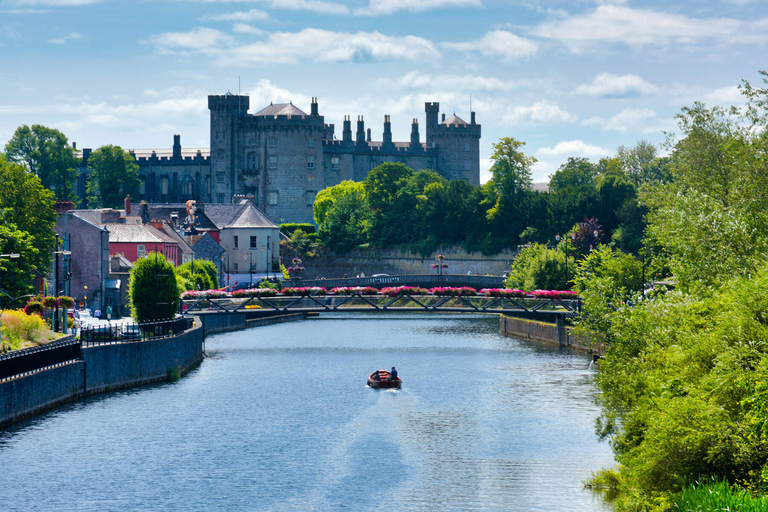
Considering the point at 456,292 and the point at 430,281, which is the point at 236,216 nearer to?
the point at 430,281

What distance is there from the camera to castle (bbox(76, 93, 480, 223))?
508 feet

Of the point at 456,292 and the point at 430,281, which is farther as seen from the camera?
the point at 430,281

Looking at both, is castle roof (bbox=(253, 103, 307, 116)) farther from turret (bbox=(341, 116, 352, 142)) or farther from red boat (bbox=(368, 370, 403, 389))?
red boat (bbox=(368, 370, 403, 389))

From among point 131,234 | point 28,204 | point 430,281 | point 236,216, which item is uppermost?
point 236,216

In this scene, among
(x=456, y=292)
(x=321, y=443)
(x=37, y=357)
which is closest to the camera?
(x=321, y=443)

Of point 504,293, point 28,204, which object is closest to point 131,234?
point 28,204

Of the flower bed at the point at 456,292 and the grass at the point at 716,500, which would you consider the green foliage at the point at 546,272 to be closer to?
the flower bed at the point at 456,292

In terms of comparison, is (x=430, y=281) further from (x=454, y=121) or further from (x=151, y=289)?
(x=454, y=121)

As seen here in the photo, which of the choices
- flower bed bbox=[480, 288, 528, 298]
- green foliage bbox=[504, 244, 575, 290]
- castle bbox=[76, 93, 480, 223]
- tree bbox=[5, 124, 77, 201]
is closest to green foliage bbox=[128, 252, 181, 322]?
flower bed bbox=[480, 288, 528, 298]

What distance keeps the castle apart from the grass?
125 metres

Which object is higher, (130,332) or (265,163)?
(265,163)

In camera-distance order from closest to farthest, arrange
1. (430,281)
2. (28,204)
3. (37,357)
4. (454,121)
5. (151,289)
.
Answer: (37,357) < (151,289) < (28,204) < (430,281) < (454,121)

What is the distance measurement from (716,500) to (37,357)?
29.8 meters

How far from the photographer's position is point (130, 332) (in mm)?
57000
